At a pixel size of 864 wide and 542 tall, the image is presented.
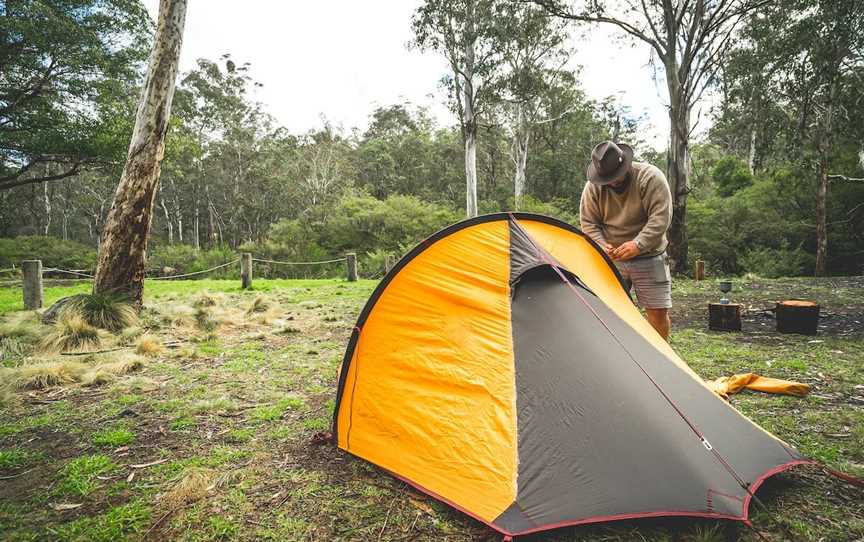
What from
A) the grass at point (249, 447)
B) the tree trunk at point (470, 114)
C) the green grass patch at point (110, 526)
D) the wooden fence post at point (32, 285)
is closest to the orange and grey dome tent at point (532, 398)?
the grass at point (249, 447)

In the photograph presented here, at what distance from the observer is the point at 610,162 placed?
9.89ft

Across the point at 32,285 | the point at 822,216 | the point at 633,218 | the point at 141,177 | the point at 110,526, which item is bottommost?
the point at 110,526

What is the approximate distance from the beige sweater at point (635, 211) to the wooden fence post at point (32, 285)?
8678 millimetres

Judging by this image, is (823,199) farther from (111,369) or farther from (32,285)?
(32,285)

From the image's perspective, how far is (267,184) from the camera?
3077 centimetres

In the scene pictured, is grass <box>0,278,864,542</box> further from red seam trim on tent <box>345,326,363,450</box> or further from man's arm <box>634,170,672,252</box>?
man's arm <box>634,170,672,252</box>

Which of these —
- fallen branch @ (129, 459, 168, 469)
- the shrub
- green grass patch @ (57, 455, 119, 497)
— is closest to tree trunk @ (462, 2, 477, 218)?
the shrub

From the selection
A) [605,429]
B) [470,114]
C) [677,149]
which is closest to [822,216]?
[677,149]

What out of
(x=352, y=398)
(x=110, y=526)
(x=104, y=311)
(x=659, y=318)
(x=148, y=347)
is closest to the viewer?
(x=110, y=526)

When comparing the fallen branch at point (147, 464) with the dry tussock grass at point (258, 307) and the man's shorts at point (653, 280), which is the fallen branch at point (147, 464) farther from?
the dry tussock grass at point (258, 307)

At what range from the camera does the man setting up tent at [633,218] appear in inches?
120

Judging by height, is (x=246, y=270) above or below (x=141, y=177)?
below

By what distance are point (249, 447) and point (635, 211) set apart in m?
3.07

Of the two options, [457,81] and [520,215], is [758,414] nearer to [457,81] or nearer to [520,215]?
[520,215]
